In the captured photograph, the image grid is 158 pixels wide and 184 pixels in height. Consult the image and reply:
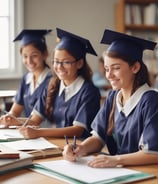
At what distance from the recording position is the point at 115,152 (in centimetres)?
200

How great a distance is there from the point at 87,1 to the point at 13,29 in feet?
3.24

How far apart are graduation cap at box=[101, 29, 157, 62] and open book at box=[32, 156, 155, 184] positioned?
1.79 ft

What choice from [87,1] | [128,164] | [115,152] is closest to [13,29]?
[87,1]

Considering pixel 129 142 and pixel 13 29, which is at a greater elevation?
pixel 13 29

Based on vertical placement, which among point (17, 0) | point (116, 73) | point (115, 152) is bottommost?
point (115, 152)

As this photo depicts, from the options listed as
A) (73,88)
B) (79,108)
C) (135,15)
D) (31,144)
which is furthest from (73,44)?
(135,15)

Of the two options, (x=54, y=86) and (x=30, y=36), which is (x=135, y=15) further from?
(x=54, y=86)

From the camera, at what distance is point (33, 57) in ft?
9.57

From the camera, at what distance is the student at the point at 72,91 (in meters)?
2.33

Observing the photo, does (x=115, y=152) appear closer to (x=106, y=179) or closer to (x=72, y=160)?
(x=72, y=160)

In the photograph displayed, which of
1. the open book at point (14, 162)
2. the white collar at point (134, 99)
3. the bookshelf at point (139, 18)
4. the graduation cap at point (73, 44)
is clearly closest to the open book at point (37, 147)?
the open book at point (14, 162)

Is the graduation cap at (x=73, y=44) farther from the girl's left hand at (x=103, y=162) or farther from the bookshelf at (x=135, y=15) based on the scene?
the bookshelf at (x=135, y=15)

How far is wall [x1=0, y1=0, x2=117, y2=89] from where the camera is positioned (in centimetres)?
476

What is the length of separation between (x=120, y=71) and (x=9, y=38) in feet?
10.3
